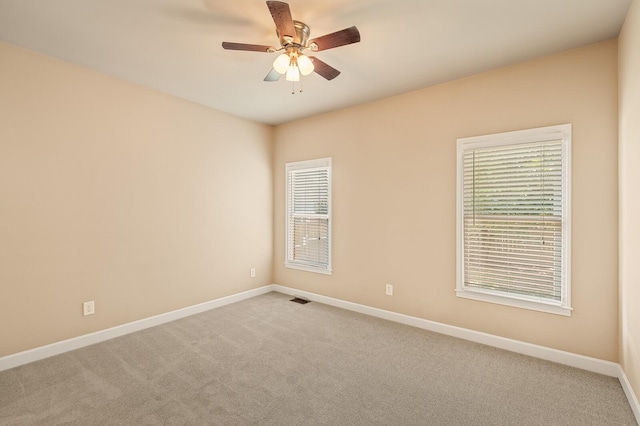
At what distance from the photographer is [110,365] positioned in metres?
2.58

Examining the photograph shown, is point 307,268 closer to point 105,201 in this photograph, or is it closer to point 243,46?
point 105,201

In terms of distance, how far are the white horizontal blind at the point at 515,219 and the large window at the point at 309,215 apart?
1.83 meters

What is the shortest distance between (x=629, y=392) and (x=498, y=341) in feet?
3.00

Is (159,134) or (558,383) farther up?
(159,134)

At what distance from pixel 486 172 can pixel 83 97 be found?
397cm

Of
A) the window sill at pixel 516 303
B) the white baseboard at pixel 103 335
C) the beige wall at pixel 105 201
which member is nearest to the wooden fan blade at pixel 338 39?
the beige wall at pixel 105 201

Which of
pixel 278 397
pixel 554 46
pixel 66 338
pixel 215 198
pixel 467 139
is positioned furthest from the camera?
pixel 215 198

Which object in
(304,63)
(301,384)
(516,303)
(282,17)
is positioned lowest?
(301,384)

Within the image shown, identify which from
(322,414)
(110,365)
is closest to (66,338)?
(110,365)

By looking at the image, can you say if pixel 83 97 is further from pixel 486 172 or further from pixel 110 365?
pixel 486 172

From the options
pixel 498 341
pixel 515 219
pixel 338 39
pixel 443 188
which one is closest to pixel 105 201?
pixel 338 39

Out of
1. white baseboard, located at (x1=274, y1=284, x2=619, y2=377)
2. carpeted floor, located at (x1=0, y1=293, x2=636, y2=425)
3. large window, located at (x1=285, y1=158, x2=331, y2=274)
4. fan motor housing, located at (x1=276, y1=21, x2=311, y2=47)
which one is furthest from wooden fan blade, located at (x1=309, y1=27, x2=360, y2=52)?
white baseboard, located at (x1=274, y1=284, x2=619, y2=377)

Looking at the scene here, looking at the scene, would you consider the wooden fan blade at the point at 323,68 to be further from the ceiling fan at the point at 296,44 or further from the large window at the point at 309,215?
the large window at the point at 309,215

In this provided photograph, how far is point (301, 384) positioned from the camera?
91.3 inches
